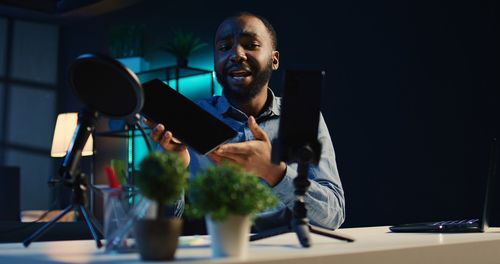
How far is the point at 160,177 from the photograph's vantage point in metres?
0.85

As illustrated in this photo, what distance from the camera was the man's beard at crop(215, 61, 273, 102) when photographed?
1.87 meters

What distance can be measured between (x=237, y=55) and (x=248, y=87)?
0.17 m

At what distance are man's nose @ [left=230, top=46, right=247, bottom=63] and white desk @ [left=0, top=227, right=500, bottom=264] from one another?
2.10 ft

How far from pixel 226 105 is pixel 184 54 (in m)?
3.61

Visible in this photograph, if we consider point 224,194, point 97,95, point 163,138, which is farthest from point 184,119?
point 224,194

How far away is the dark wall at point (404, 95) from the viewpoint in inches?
130

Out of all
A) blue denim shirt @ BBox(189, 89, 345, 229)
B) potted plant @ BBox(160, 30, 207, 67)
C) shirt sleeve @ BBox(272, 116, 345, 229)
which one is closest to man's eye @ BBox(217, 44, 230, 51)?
blue denim shirt @ BBox(189, 89, 345, 229)

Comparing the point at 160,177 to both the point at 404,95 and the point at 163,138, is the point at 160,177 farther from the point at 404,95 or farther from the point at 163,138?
the point at 404,95

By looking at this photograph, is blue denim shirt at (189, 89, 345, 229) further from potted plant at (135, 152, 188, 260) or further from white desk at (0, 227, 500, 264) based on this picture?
potted plant at (135, 152, 188, 260)

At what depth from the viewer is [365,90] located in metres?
3.90

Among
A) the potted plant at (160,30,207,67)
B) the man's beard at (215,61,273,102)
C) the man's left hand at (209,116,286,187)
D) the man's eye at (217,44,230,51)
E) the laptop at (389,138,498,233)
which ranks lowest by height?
the laptop at (389,138,498,233)

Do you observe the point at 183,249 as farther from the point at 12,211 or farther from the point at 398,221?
the point at 12,211

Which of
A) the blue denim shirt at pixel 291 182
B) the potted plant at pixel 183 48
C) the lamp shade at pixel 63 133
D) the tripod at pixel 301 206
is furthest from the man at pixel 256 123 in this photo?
the potted plant at pixel 183 48

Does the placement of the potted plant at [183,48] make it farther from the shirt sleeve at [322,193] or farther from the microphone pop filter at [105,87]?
the microphone pop filter at [105,87]
